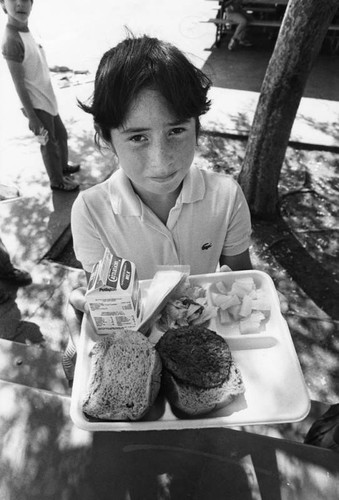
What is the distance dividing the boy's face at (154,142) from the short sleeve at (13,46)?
2733mm

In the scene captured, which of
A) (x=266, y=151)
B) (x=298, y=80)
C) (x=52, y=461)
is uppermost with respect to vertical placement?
(x=298, y=80)

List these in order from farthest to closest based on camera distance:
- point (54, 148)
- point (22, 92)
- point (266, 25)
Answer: point (266, 25) < point (54, 148) < point (22, 92)

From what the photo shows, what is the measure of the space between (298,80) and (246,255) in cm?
205

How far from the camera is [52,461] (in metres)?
1.44

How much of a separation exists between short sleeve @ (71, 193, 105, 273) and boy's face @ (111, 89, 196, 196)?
14.2 inches

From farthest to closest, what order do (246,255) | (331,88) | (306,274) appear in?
(331,88) → (306,274) → (246,255)

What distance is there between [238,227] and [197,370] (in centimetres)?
78

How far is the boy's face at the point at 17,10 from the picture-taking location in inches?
129

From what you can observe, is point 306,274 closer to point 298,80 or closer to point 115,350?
point 298,80

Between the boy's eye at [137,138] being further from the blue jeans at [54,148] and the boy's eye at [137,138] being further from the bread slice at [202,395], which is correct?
the blue jeans at [54,148]

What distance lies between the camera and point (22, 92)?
366 centimetres

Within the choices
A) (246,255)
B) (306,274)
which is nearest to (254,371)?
(246,255)

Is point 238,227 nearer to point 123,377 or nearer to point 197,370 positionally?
point 197,370

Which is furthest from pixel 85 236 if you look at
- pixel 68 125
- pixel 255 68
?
pixel 255 68
